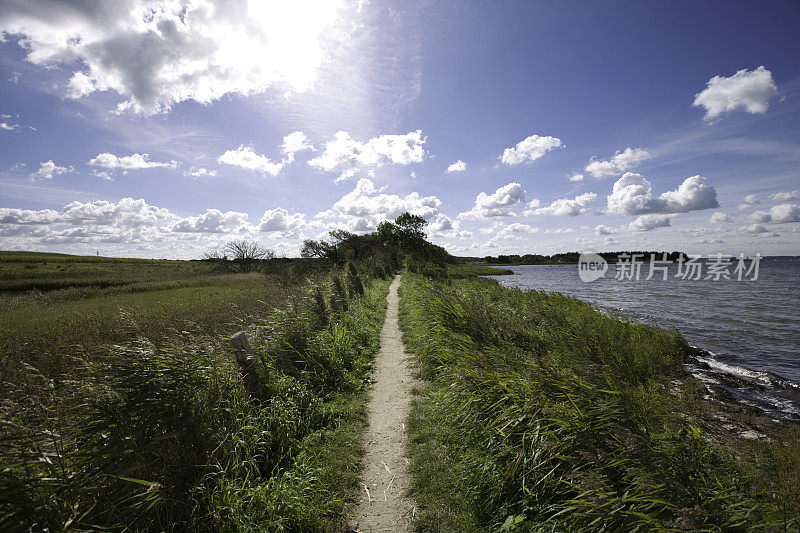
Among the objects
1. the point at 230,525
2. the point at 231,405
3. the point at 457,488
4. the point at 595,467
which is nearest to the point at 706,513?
the point at 595,467

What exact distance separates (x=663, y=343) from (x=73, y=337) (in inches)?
673

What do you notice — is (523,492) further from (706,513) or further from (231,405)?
(231,405)

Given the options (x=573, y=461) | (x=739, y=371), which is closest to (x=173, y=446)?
(x=573, y=461)

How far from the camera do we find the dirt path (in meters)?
Answer: 3.54

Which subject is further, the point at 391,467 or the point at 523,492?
the point at 391,467

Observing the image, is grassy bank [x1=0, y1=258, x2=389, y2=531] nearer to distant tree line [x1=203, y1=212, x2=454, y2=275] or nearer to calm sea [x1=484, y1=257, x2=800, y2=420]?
→ calm sea [x1=484, y1=257, x2=800, y2=420]

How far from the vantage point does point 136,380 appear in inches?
142

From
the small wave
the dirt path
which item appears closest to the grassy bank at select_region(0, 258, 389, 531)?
the dirt path

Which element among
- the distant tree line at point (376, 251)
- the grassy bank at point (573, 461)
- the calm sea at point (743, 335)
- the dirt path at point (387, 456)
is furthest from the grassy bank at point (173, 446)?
the distant tree line at point (376, 251)

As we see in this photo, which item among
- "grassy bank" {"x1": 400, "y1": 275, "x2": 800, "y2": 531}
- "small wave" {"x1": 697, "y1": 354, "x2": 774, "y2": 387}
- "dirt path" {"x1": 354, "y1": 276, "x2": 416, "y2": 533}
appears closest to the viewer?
"grassy bank" {"x1": 400, "y1": 275, "x2": 800, "y2": 531}

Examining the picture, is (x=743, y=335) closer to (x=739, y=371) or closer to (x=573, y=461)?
(x=739, y=371)

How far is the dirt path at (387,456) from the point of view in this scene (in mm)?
3539

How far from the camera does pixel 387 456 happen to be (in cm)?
462

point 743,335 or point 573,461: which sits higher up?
point 573,461
